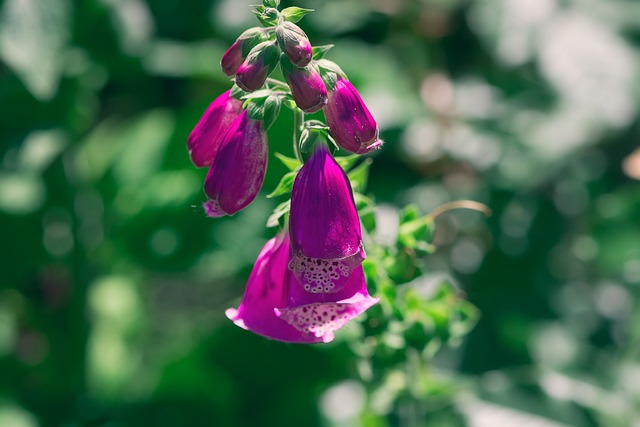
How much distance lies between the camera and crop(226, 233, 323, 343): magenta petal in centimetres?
138

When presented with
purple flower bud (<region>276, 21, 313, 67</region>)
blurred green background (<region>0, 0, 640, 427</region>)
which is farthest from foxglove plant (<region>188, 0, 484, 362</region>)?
blurred green background (<region>0, 0, 640, 427</region>)

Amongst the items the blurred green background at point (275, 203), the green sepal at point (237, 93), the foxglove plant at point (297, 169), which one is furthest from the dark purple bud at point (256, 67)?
the blurred green background at point (275, 203)

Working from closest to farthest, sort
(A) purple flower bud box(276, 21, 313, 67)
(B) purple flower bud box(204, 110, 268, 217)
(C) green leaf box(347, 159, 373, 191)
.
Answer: (A) purple flower bud box(276, 21, 313, 67) < (B) purple flower bud box(204, 110, 268, 217) < (C) green leaf box(347, 159, 373, 191)

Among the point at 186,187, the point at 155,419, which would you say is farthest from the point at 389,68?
the point at 155,419

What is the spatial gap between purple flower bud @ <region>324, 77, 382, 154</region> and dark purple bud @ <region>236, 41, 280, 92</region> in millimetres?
102

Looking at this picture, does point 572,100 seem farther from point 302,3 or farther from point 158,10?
point 158,10

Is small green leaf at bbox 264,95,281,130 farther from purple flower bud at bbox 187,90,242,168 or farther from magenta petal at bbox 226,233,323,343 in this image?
magenta petal at bbox 226,233,323,343

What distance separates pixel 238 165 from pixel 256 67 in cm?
15

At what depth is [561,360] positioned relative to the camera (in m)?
2.59

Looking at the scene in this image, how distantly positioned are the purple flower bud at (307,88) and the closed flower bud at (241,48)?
0.33 ft

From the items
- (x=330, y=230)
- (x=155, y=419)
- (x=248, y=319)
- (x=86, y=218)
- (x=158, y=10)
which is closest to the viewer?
(x=330, y=230)

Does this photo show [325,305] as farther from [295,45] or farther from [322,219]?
[295,45]

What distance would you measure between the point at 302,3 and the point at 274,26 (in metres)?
1.61

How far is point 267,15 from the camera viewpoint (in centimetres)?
128
